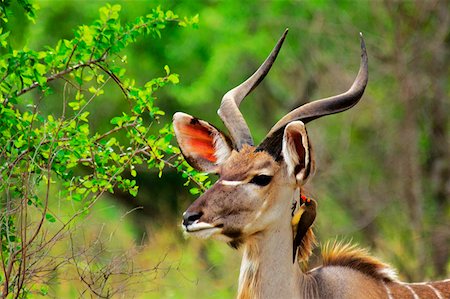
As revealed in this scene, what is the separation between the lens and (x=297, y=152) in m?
5.34

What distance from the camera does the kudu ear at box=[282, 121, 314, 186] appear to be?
5.20 meters

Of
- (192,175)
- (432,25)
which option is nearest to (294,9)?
(432,25)

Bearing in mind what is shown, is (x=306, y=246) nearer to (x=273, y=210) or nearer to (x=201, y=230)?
(x=273, y=210)

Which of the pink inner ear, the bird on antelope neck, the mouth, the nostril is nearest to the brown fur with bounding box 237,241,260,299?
the bird on antelope neck

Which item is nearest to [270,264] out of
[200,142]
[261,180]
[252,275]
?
[252,275]

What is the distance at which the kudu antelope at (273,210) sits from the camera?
5.27 metres

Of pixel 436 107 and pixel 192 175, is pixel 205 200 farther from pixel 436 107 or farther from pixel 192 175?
pixel 436 107

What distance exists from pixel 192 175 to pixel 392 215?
26.1 feet

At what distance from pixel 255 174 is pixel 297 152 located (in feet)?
0.71

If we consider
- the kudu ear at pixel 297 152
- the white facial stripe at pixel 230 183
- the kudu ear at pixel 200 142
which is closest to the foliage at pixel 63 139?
the kudu ear at pixel 200 142

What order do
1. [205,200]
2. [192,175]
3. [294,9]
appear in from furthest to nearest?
1. [294,9]
2. [192,175]
3. [205,200]

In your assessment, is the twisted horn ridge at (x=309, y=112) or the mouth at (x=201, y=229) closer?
the mouth at (x=201, y=229)

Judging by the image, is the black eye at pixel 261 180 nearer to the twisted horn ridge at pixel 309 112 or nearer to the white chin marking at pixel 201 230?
the twisted horn ridge at pixel 309 112

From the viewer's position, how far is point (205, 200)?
205 inches
